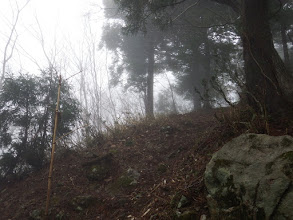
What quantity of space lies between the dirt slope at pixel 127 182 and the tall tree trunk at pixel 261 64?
2.82 feet

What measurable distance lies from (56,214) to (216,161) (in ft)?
9.50

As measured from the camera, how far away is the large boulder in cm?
193

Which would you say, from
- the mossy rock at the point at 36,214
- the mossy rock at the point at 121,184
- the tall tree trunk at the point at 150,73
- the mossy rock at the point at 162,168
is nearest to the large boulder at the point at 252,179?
the mossy rock at the point at 162,168

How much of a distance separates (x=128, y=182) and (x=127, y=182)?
0.9 inches

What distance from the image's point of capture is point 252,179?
2182 millimetres

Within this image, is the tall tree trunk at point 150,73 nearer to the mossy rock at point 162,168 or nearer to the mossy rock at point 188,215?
the mossy rock at point 162,168

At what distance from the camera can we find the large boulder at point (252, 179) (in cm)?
193

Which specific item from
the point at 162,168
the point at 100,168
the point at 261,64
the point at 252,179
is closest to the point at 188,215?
the point at 252,179

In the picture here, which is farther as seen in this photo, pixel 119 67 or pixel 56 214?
pixel 119 67

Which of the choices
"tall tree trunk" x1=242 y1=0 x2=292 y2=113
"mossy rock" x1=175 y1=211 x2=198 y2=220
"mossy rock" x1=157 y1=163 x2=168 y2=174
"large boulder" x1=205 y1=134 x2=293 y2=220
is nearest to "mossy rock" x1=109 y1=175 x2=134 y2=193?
"mossy rock" x1=157 y1=163 x2=168 y2=174

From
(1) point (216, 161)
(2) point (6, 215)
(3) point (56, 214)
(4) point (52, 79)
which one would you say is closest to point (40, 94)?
(4) point (52, 79)

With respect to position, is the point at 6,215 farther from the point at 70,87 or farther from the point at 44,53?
the point at 44,53

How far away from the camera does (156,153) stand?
17.0ft

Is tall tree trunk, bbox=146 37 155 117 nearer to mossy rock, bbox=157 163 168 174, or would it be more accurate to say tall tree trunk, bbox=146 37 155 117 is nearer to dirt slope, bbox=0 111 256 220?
dirt slope, bbox=0 111 256 220
